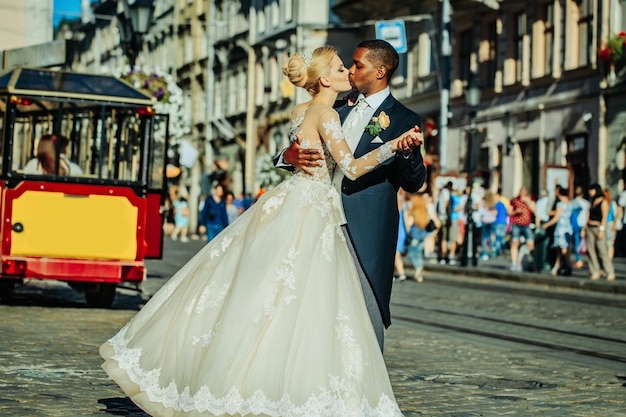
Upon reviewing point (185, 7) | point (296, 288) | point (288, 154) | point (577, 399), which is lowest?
point (577, 399)

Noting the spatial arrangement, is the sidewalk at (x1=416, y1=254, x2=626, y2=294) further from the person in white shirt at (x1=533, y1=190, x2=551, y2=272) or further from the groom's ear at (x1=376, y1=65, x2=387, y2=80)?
the groom's ear at (x1=376, y1=65, x2=387, y2=80)

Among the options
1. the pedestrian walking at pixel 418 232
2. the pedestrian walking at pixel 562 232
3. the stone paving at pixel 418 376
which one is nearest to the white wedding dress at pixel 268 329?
the stone paving at pixel 418 376

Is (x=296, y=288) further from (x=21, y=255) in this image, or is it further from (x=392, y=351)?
(x=21, y=255)

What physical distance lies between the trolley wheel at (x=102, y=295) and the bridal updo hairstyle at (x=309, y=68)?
9.32 m

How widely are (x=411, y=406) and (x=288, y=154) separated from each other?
2.04 meters

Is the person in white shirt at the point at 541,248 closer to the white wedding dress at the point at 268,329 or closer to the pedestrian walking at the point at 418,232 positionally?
the pedestrian walking at the point at 418,232

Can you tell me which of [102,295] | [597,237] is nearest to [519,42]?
[597,237]

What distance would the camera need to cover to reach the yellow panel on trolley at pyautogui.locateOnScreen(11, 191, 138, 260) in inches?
603

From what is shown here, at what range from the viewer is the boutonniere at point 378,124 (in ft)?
22.4

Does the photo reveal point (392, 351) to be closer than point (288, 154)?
No

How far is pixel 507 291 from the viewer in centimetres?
2236

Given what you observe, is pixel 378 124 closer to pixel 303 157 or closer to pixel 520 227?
pixel 303 157

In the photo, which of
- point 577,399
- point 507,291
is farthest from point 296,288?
point 507,291

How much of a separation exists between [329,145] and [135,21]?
14.8m
